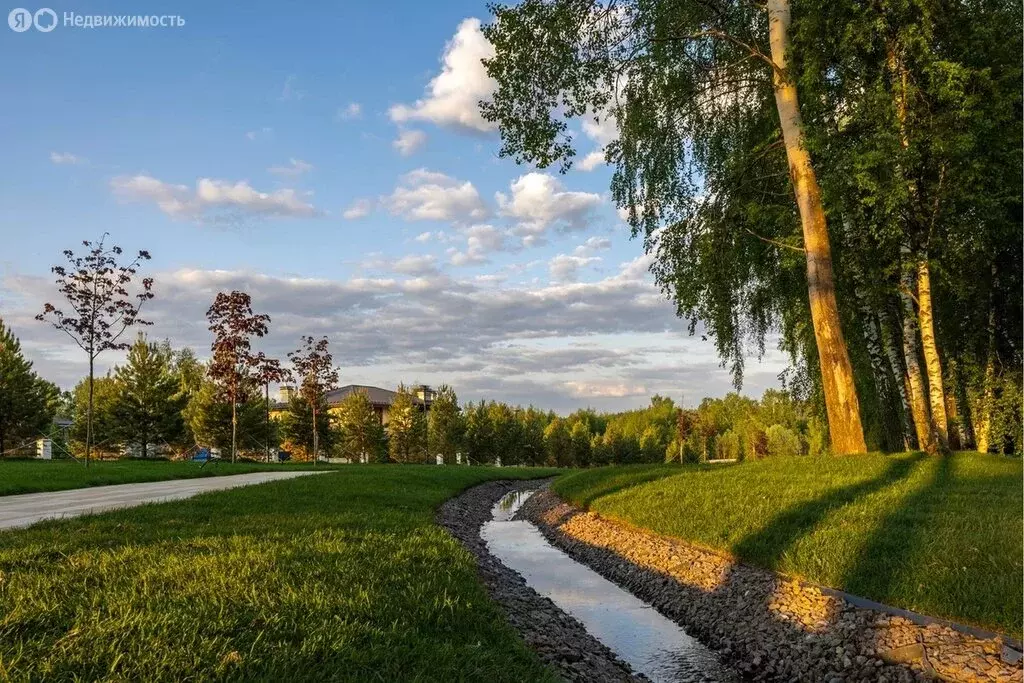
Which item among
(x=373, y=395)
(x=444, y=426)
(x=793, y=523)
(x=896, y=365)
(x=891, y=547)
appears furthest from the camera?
(x=373, y=395)

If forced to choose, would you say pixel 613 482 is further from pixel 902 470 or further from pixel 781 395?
pixel 781 395

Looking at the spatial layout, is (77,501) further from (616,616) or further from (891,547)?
(891,547)

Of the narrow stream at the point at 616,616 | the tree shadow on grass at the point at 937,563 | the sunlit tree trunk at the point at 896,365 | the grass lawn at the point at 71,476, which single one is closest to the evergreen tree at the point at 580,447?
the grass lawn at the point at 71,476

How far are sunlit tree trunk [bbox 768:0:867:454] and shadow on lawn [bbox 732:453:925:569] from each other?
103 inches

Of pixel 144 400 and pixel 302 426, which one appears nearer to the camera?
pixel 144 400

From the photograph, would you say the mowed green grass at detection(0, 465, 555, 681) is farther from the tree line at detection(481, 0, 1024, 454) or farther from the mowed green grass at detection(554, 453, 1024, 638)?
the tree line at detection(481, 0, 1024, 454)

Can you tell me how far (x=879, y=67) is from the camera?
14250 millimetres

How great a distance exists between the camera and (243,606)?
15.0 ft

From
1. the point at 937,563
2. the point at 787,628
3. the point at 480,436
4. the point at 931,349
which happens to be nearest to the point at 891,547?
the point at 937,563

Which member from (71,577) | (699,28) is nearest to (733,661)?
(71,577)

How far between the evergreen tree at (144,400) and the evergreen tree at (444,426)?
18.2 m

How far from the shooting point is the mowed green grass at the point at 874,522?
5.91m

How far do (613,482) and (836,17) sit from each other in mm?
11577

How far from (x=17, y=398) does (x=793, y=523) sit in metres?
39.2
